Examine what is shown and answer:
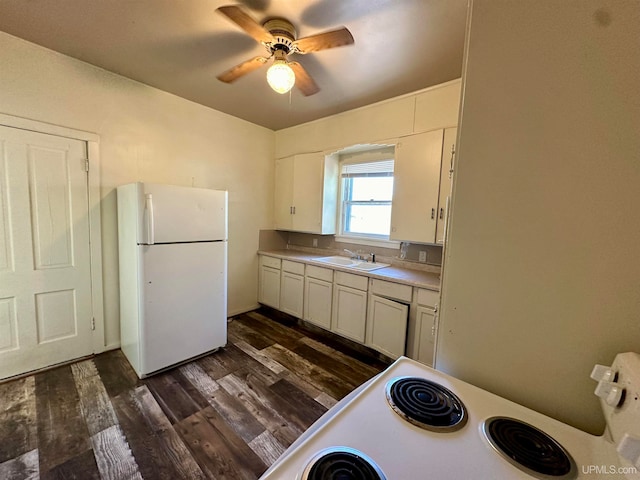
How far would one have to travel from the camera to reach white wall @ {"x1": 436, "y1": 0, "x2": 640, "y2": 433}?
0.63 metres

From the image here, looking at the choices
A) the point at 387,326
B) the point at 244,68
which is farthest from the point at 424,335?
the point at 244,68

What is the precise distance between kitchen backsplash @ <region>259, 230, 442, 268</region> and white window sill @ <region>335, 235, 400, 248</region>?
0.04 m

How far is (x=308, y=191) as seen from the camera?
347 centimetres

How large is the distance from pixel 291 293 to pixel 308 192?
1341mm

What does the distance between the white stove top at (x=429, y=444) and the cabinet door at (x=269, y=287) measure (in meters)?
2.81

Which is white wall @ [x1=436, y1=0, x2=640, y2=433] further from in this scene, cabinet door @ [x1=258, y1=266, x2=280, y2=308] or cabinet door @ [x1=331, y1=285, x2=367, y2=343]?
cabinet door @ [x1=258, y1=266, x2=280, y2=308]

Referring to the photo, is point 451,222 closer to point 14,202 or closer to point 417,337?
point 417,337

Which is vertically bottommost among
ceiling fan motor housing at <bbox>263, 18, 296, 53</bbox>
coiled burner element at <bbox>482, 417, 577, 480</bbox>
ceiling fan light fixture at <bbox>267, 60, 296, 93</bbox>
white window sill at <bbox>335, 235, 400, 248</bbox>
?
coiled burner element at <bbox>482, 417, 577, 480</bbox>

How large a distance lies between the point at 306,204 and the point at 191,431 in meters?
2.59

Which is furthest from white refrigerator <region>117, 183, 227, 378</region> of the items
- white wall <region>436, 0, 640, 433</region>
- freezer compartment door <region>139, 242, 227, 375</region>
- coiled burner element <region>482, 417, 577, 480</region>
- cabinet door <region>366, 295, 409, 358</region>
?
coiled burner element <region>482, 417, 577, 480</region>

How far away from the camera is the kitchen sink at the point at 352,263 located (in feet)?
9.32

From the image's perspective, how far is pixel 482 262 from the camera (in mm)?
841

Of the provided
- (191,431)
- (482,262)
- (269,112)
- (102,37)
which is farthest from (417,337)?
(102,37)

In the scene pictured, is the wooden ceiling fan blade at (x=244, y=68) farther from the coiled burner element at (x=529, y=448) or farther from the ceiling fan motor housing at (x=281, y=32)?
the coiled burner element at (x=529, y=448)
